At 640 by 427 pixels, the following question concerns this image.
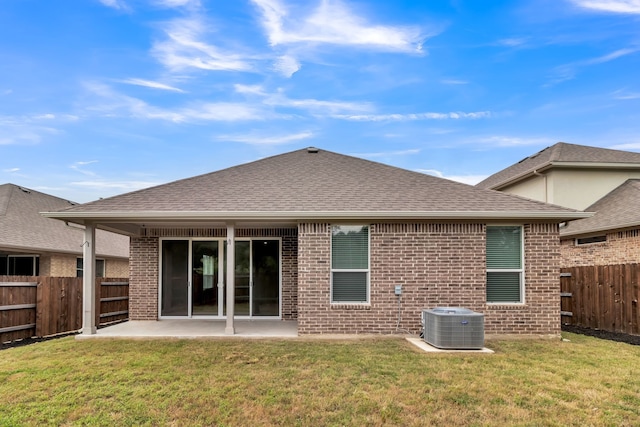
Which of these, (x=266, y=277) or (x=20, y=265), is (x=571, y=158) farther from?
(x=20, y=265)

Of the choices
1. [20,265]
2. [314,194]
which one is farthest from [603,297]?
[20,265]

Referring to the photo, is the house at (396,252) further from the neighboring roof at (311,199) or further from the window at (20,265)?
the window at (20,265)

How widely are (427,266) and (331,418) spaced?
5.36 metres

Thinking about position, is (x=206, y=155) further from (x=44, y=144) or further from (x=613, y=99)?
(x=613, y=99)

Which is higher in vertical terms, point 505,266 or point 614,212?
point 614,212

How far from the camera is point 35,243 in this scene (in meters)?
14.8

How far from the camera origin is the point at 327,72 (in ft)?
51.2

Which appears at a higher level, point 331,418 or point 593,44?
point 593,44

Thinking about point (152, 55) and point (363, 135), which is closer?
point (152, 55)

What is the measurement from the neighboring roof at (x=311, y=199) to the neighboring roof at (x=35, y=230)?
512 centimetres

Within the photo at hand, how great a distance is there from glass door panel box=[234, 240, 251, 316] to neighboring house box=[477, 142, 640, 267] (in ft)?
31.6

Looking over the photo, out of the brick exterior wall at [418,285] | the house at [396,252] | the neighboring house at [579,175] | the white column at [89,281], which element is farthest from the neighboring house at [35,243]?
the neighboring house at [579,175]

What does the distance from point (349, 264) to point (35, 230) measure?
41.2ft

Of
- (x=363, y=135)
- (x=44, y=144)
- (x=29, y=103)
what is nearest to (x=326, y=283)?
(x=363, y=135)
